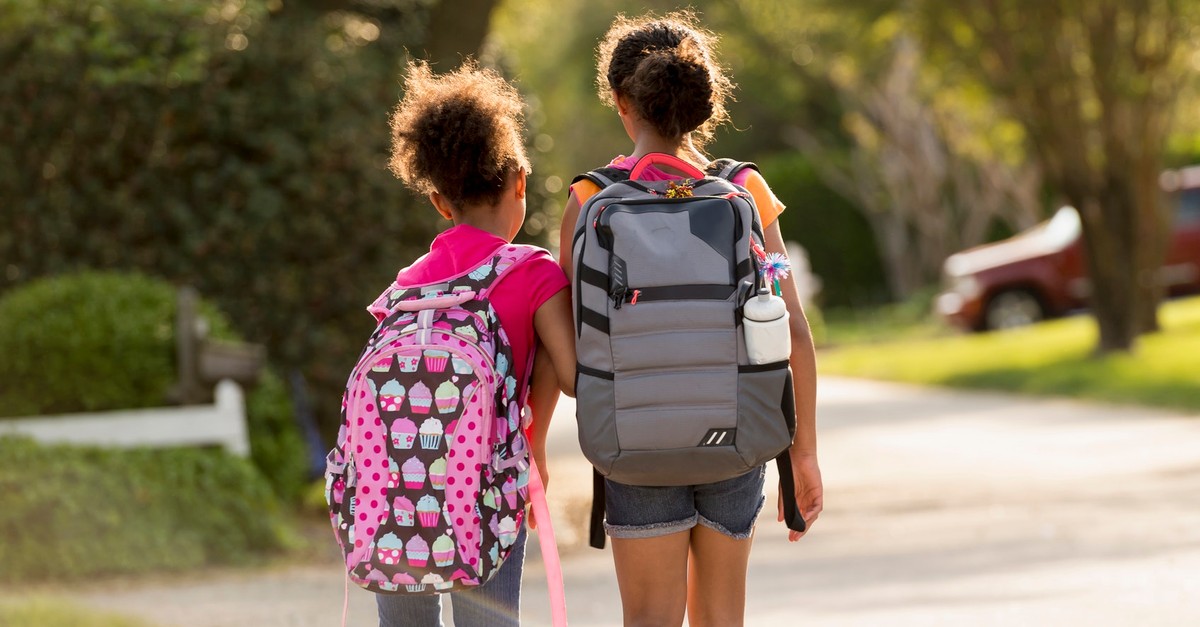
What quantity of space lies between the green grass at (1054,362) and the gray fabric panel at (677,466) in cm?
1044

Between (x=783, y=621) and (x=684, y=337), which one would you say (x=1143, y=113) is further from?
(x=684, y=337)

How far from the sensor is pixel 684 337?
10.3 feet

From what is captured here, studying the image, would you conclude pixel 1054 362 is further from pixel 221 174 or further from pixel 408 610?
pixel 408 610

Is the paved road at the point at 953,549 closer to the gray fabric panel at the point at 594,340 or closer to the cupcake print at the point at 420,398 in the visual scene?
the gray fabric panel at the point at 594,340

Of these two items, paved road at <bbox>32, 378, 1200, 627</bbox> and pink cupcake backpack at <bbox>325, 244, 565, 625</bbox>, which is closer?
pink cupcake backpack at <bbox>325, 244, 565, 625</bbox>

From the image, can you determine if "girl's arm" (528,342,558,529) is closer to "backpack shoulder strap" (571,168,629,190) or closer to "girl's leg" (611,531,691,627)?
"girl's leg" (611,531,691,627)

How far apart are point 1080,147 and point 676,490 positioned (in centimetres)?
1374

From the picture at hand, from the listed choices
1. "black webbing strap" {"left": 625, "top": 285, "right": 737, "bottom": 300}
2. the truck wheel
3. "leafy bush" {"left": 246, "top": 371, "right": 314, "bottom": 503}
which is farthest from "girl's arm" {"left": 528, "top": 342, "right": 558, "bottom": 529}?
the truck wheel

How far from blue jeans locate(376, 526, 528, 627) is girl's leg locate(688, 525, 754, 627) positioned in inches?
14.6

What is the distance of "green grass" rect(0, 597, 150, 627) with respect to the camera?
5539 mm

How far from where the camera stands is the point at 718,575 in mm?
3383

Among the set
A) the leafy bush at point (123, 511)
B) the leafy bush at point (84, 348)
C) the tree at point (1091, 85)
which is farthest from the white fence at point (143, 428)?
the tree at point (1091, 85)

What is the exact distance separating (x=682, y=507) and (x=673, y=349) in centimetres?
38

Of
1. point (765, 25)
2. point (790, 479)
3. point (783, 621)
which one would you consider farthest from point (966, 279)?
point (790, 479)
